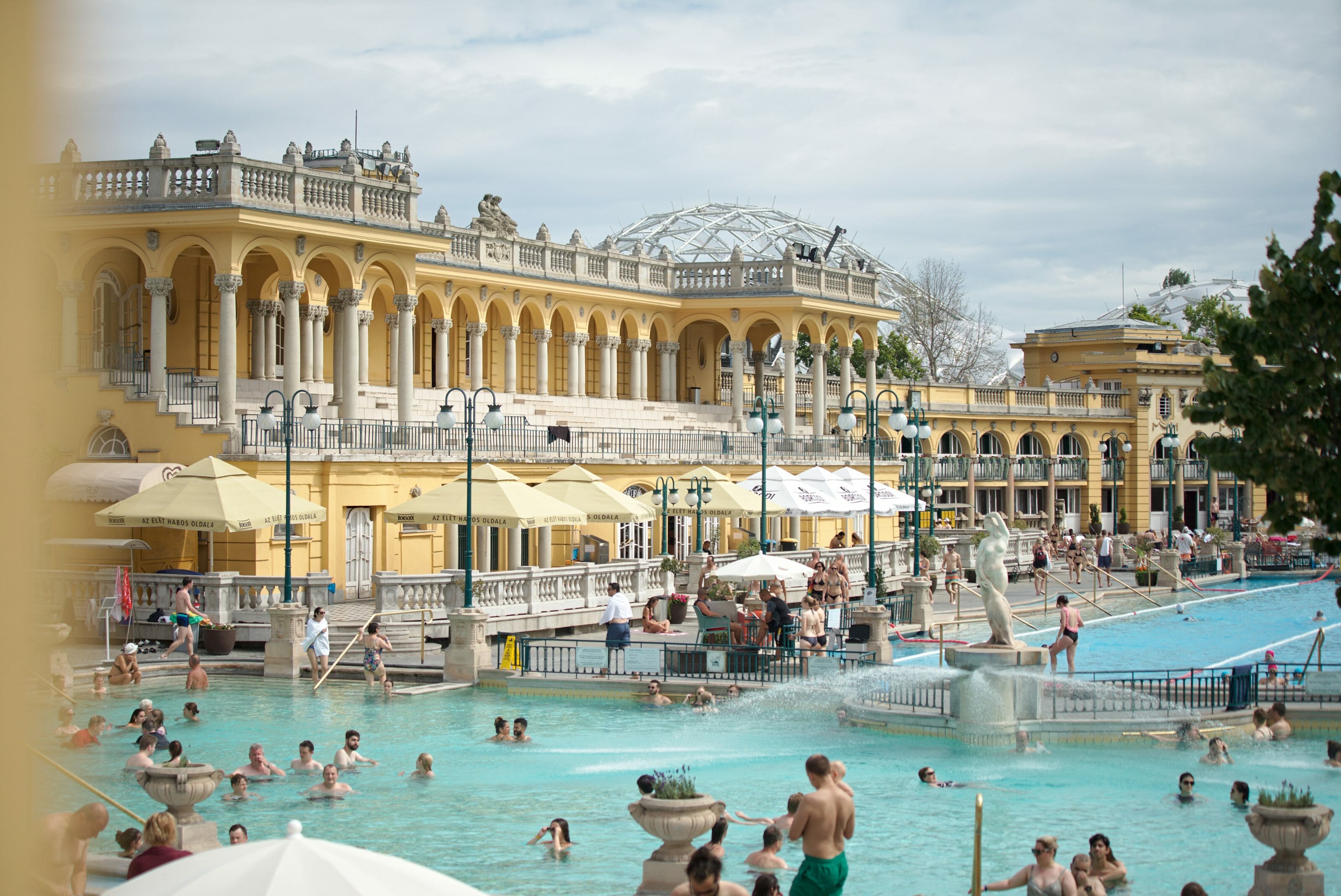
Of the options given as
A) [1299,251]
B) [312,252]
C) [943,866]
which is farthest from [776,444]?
[1299,251]

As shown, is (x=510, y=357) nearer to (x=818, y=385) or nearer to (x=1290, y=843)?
(x=818, y=385)

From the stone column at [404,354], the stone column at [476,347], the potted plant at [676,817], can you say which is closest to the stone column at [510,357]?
the stone column at [476,347]

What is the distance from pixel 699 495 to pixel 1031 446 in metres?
38.4

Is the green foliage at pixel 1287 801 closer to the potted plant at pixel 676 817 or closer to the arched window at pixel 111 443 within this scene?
the potted plant at pixel 676 817

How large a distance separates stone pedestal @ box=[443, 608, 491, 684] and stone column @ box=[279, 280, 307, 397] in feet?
40.7

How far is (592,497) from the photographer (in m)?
32.9

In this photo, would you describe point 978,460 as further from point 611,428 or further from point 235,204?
point 235,204

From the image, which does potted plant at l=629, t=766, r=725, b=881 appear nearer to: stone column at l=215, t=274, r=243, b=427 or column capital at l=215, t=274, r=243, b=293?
stone column at l=215, t=274, r=243, b=427

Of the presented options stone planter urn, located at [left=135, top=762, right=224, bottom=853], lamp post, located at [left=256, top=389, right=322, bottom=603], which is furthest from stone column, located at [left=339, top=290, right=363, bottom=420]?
stone planter urn, located at [left=135, top=762, right=224, bottom=853]

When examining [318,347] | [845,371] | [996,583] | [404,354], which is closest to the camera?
[996,583]

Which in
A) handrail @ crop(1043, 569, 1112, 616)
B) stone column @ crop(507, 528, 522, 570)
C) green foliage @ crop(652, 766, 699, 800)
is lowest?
handrail @ crop(1043, 569, 1112, 616)

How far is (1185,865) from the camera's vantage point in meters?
13.7

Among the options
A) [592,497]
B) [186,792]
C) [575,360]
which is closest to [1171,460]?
[575,360]

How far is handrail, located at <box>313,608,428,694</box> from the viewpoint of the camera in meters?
24.1
